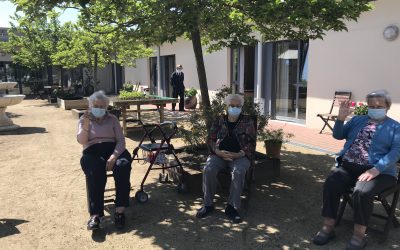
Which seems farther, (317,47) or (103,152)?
(317,47)

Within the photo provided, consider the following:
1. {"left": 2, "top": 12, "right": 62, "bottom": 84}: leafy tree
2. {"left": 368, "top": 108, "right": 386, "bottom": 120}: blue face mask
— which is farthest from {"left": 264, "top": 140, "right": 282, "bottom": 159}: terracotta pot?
{"left": 2, "top": 12, "right": 62, "bottom": 84}: leafy tree

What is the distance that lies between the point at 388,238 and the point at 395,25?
207 inches

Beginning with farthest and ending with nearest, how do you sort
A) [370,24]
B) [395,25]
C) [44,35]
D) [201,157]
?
1. [44,35]
2. [370,24]
3. [395,25]
4. [201,157]

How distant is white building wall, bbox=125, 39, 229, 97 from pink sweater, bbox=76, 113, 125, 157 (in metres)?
6.01

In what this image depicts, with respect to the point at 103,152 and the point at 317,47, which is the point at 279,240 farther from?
the point at 317,47

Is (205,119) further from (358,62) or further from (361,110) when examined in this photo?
(358,62)

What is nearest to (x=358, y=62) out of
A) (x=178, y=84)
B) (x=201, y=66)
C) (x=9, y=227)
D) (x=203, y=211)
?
(x=201, y=66)

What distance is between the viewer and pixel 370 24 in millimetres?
7695

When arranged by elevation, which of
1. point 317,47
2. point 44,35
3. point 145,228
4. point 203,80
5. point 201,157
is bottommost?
point 145,228

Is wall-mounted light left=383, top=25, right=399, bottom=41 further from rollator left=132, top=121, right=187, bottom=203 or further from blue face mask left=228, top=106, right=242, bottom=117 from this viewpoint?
rollator left=132, top=121, right=187, bottom=203

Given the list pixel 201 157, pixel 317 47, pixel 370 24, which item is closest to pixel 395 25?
pixel 370 24

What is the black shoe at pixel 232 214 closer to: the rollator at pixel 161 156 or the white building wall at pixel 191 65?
the rollator at pixel 161 156

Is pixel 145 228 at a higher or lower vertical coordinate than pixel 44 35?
lower

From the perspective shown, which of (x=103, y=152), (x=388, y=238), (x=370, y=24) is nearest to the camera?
(x=388, y=238)
